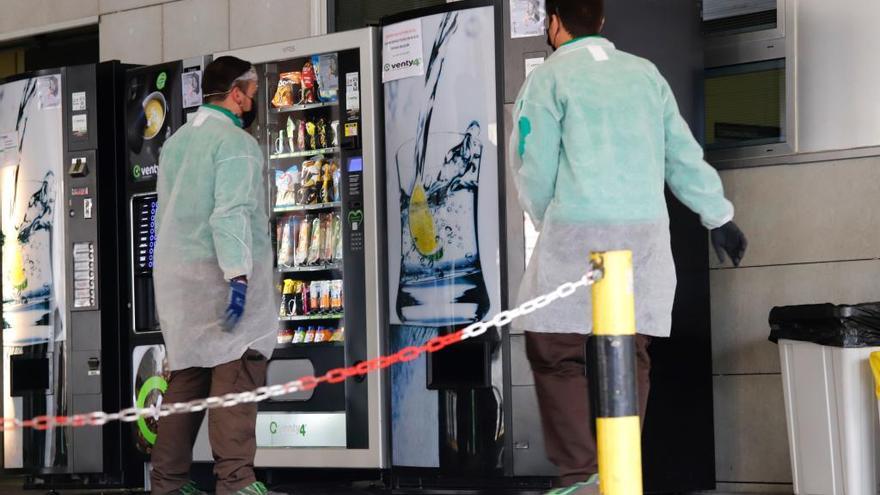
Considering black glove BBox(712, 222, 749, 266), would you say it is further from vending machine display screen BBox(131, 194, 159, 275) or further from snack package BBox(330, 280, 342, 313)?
vending machine display screen BBox(131, 194, 159, 275)

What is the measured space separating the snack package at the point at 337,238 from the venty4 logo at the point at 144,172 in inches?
44.5

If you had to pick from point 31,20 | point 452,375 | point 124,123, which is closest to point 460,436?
point 452,375

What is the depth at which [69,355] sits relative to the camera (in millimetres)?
7059

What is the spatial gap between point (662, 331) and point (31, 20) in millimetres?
6201

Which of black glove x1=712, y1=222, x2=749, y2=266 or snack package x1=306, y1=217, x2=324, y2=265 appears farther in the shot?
snack package x1=306, y1=217, x2=324, y2=265

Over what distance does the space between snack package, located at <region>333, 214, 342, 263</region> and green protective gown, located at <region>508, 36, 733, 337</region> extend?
2.49m

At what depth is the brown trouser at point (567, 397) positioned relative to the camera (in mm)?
3756

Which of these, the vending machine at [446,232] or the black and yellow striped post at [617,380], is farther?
the vending machine at [446,232]

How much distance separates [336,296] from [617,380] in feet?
11.4

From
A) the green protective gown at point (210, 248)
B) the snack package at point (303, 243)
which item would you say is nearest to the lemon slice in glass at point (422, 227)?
the snack package at point (303, 243)

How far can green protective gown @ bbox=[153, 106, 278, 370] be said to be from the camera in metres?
4.89

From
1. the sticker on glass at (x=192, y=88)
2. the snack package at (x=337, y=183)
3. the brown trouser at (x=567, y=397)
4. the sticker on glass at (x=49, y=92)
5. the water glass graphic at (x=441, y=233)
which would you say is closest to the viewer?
the brown trouser at (x=567, y=397)

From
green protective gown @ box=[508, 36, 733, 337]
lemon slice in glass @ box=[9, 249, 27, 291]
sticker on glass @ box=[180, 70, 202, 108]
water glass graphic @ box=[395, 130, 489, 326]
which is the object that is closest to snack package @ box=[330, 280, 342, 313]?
water glass graphic @ box=[395, 130, 489, 326]

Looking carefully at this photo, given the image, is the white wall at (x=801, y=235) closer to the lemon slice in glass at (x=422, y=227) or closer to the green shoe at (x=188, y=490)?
the lemon slice in glass at (x=422, y=227)
